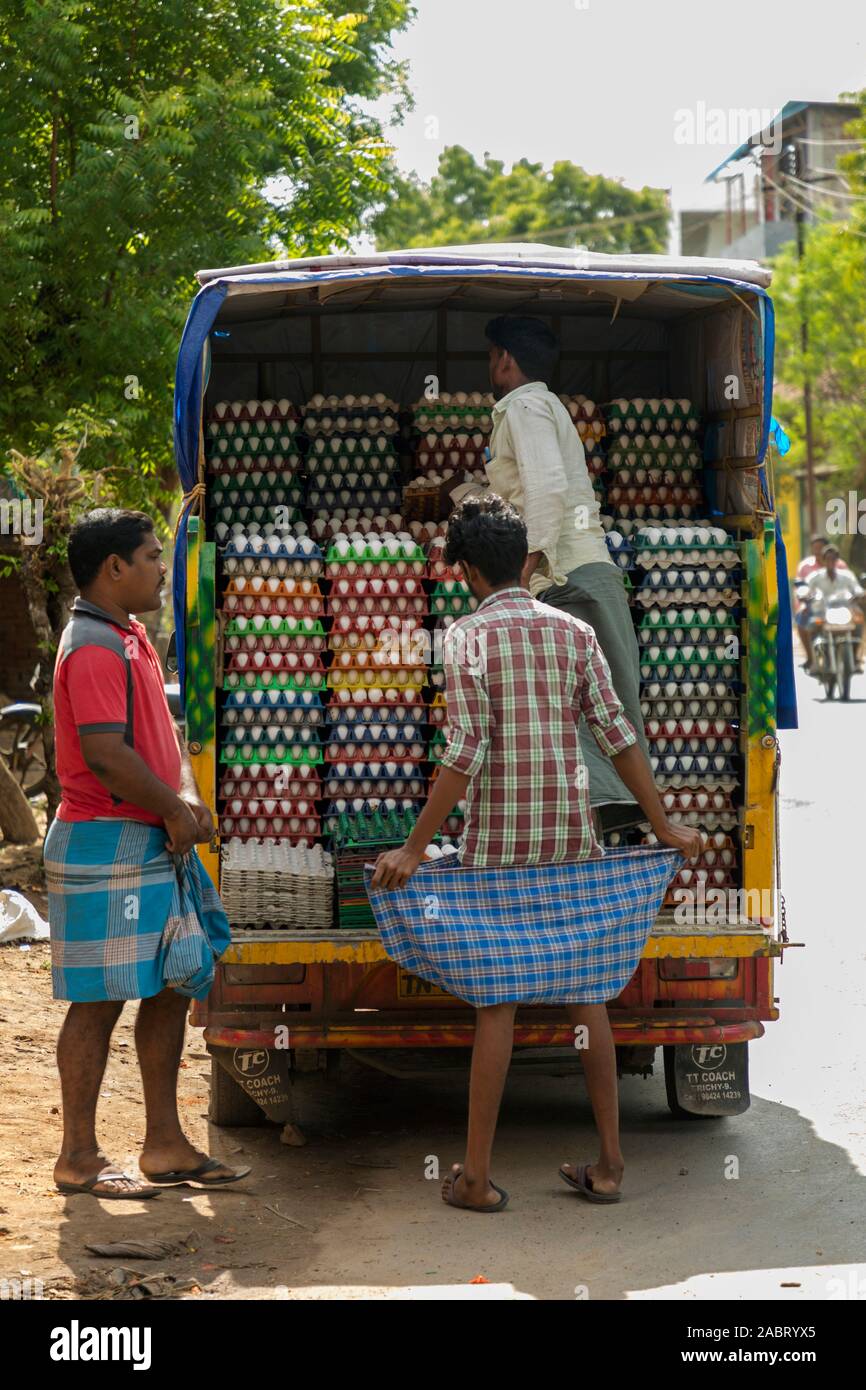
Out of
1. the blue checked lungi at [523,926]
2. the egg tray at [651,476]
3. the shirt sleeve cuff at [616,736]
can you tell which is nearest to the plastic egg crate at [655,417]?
the egg tray at [651,476]

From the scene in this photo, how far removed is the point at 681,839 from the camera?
4.87m

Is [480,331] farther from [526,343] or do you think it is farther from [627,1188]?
[627,1188]

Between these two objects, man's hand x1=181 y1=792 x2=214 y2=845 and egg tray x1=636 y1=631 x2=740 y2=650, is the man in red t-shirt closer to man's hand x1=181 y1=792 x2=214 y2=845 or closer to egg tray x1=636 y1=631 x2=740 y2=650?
man's hand x1=181 y1=792 x2=214 y2=845

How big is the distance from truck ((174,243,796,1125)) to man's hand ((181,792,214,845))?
0.51 metres

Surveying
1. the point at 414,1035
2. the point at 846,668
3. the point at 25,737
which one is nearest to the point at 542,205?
the point at 846,668

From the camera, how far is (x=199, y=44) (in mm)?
10406

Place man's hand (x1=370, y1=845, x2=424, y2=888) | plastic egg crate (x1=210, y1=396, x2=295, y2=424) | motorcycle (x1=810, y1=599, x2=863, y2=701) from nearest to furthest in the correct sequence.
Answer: man's hand (x1=370, y1=845, x2=424, y2=888) < plastic egg crate (x1=210, y1=396, x2=295, y2=424) < motorcycle (x1=810, y1=599, x2=863, y2=701)

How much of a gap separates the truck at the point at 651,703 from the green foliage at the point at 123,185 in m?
3.19

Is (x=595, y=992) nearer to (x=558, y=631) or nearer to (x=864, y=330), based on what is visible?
(x=558, y=631)

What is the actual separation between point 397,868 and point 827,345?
117 ft

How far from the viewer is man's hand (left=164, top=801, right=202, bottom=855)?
15.5 ft

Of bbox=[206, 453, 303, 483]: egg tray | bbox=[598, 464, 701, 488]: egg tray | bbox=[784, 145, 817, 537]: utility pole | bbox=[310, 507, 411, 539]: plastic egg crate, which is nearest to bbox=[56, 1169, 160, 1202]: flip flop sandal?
bbox=[310, 507, 411, 539]: plastic egg crate

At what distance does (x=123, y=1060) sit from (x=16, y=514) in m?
3.68

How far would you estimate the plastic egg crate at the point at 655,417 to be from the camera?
22.5 ft
